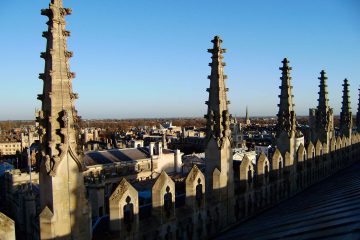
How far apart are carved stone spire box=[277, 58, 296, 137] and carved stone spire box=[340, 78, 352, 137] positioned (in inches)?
449

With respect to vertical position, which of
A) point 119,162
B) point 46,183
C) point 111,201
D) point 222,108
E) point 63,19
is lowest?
point 119,162

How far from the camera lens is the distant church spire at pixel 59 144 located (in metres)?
8.11

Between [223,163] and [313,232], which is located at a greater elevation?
[223,163]

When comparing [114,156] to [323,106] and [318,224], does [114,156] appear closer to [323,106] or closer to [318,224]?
[323,106]

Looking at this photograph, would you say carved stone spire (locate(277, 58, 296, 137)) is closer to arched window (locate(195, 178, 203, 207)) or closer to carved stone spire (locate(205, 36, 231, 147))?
carved stone spire (locate(205, 36, 231, 147))

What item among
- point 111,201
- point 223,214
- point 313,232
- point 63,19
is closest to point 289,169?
point 223,214

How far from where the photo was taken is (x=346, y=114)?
2555 centimetres

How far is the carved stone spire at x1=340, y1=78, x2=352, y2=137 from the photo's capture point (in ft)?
83.4

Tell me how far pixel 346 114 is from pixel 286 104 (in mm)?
11965

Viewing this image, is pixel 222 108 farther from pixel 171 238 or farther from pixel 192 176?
pixel 171 238

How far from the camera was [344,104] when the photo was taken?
25609mm

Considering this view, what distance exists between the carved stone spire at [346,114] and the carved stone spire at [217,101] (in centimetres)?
1653

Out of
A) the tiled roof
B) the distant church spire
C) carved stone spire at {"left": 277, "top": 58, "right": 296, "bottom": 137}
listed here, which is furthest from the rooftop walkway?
the tiled roof

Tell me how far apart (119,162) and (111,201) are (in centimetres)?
4520
